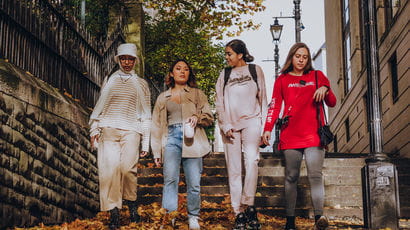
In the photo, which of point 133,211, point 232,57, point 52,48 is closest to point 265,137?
point 232,57

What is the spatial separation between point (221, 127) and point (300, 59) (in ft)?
3.69

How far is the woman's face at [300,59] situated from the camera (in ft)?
20.5

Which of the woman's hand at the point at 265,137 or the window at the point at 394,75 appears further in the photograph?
the window at the point at 394,75

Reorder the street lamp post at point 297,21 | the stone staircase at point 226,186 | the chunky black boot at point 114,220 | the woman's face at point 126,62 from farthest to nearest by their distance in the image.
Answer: the street lamp post at point 297,21 → the stone staircase at point 226,186 → the woman's face at point 126,62 → the chunky black boot at point 114,220

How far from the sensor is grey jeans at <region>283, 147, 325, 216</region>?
597 cm

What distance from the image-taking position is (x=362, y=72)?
795 inches

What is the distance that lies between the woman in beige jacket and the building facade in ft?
7.33

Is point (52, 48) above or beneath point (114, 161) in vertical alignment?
above

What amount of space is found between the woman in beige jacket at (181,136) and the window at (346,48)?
59.3ft

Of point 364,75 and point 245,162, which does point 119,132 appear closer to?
point 245,162

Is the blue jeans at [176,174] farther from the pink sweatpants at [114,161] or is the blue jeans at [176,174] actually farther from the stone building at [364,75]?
the stone building at [364,75]

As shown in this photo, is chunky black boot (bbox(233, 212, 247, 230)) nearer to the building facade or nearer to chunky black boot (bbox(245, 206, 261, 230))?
chunky black boot (bbox(245, 206, 261, 230))

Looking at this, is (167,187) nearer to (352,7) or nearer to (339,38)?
(352,7)

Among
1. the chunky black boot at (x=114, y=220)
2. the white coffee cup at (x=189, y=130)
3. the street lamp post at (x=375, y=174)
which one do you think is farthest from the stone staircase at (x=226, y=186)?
the white coffee cup at (x=189, y=130)
